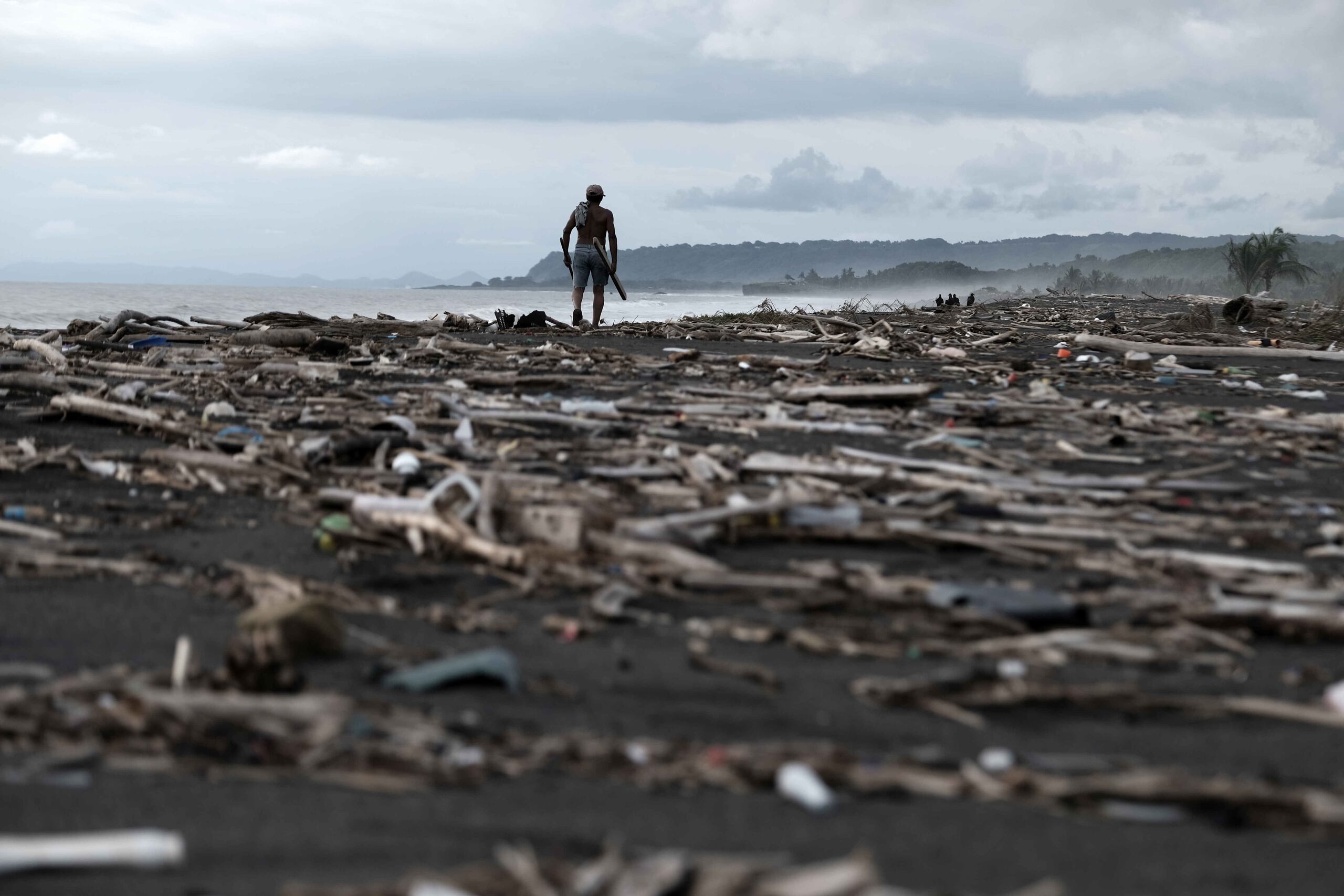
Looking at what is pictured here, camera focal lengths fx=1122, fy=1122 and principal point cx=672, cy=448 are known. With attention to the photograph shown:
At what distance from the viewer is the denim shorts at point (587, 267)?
16031 millimetres

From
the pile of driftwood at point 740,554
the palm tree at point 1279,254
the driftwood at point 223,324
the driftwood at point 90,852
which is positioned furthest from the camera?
the palm tree at point 1279,254

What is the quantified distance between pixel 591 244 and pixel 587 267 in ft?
1.19

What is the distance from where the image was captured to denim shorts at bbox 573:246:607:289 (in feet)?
52.6

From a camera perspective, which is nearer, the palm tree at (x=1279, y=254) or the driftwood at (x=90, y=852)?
the driftwood at (x=90, y=852)

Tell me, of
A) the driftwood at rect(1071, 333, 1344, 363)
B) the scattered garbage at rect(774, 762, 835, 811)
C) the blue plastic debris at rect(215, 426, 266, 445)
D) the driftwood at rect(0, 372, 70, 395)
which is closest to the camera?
the scattered garbage at rect(774, 762, 835, 811)

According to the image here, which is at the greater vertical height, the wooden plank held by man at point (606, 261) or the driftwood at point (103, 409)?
the wooden plank held by man at point (606, 261)

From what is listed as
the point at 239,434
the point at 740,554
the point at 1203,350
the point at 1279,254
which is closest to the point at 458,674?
the point at 740,554

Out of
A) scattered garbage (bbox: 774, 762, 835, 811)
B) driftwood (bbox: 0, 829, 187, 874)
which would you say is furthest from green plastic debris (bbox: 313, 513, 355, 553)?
scattered garbage (bbox: 774, 762, 835, 811)

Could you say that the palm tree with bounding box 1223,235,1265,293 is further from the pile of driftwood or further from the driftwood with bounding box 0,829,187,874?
the driftwood with bounding box 0,829,187,874

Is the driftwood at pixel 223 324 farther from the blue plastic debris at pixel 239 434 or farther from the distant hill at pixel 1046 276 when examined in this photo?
the distant hill at pixel 1046 276

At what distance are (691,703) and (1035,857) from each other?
0.91m

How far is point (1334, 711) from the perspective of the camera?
2.47 meters

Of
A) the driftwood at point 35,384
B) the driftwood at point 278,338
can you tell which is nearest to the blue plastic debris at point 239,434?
the driftwood at point 35,384

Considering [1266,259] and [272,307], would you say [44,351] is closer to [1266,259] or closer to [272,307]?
[1266,259]
